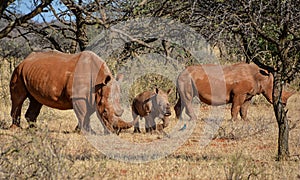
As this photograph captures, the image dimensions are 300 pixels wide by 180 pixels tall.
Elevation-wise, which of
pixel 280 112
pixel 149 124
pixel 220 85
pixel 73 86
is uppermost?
pixel 280 112

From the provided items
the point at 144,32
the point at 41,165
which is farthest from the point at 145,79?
the point at 41,165

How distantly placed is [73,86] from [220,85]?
4.73 meters

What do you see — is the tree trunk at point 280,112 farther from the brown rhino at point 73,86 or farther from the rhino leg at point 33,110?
the rhino leg at point 33,110

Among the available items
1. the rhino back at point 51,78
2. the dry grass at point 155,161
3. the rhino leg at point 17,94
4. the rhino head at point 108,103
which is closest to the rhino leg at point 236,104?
the dry grass at point 155,161

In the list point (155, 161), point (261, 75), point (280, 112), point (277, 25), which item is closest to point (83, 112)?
point (155, 161)

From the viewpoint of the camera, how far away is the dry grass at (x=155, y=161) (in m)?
5.09

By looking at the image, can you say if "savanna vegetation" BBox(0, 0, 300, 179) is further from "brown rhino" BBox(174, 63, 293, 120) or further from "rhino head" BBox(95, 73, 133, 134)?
"brown rhino" BBox(174, 63, 293, 120)

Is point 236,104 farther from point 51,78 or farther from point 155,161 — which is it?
point 155,161

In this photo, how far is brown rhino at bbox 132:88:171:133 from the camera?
36.6ft

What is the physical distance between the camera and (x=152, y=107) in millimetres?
11375

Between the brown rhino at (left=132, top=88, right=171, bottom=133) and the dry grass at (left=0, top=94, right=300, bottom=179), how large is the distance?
48 cm

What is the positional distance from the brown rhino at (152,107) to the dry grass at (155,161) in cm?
48

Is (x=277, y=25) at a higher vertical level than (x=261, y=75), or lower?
higher

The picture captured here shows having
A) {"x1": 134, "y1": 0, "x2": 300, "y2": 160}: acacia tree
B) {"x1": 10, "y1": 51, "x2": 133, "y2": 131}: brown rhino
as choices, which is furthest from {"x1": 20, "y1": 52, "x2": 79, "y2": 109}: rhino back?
{"x1": 134, "y1": 0, "x2": 300, "y2": 160}: acacia tree
